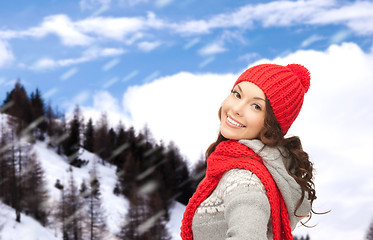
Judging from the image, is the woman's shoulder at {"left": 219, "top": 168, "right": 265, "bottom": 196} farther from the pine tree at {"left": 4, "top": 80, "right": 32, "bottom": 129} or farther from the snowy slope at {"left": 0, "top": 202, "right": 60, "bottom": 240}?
the pine tree at {"left": 4, "top": 80, "right": 32, "bottom": 129}

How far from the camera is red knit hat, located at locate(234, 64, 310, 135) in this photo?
11.9 ft

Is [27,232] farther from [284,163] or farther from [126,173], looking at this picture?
[284,163]

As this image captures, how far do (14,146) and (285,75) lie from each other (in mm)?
56968

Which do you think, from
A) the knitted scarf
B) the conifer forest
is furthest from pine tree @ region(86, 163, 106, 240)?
the knitted scarf

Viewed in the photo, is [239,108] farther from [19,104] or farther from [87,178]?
[19,104]

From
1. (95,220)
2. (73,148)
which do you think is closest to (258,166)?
(95,220)

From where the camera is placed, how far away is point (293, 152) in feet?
12.1

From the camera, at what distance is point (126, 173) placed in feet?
216

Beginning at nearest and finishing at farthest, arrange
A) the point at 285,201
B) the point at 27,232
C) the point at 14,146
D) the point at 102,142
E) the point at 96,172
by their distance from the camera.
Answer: the point at 285,201 → the point at 27,232 → the point at 14,146 → the point at 96,172 → the point at 102,142

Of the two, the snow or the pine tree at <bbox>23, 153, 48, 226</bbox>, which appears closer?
the pine tree at <bbox>23, 153, 48, 226</bbox>

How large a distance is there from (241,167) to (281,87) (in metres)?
0.77

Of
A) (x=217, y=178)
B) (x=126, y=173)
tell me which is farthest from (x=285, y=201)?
(x=126, y=173)

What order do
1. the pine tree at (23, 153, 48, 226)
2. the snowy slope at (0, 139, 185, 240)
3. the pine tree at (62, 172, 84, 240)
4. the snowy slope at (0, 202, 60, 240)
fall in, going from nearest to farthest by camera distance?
the snowy slope at (0, 202, 60, 240) → the snowy slope at (0, 139, 185, 240) → the pine tree at (62, 172, 84, 240) → the pine tree at (23, 153, 48, 226)

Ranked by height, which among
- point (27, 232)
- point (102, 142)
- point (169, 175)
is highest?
point (102, 142)
